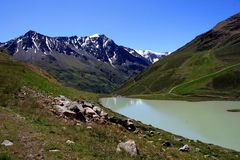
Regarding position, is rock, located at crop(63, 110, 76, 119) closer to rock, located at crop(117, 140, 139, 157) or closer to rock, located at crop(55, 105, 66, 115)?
rock, located at crop(55, 105, 66, 115)

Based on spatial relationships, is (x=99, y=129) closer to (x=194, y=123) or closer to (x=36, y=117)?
(x=36, y=117)

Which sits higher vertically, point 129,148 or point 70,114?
point 70,114

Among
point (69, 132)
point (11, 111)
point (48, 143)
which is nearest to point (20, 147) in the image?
point (48, 143)

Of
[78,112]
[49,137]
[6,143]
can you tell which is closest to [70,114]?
[78,112]

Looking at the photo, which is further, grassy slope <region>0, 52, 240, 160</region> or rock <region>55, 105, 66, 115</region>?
rock <region>55, 105, 66, 115</region>

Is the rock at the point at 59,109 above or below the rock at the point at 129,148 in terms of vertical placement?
above

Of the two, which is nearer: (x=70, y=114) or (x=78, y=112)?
(x=70, y=114)

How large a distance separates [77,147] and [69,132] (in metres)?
4.28

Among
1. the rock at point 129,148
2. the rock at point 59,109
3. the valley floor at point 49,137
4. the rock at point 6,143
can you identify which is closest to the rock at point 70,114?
the rock at point 59,109

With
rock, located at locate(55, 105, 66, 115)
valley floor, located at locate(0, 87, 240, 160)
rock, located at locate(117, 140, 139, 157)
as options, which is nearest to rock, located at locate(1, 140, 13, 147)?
valley floor, located at locate(0, 87, 240, 160)

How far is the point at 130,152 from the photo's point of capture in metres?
22.5

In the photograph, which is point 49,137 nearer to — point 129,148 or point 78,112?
point 129,148

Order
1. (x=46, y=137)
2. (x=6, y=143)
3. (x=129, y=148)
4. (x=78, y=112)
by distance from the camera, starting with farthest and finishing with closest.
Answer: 1. (x=78, y=112)
2. (x=46, y=137)
3. (x=129, y=148)
4. (x=6, y=143)

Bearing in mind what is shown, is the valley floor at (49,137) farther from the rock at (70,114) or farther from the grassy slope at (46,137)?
the rock at (70,114)
